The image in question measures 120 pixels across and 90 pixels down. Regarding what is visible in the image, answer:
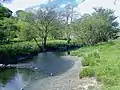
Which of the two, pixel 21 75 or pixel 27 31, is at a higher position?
pixel 27 31

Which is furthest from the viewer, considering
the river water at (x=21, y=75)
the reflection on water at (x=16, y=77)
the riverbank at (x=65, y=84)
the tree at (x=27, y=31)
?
the tree at (x=27, y=31)

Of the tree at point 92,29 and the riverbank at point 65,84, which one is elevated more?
the tree at point 92,29

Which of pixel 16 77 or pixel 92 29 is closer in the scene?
pixel 16 77

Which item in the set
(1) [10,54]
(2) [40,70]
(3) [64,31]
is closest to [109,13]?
(3) [64,31]

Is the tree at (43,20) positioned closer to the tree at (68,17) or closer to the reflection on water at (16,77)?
the tree at (68,17)

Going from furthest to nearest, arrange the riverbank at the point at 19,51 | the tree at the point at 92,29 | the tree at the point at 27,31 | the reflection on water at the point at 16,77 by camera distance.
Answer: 1. the tree at the point at 92,29
2. the tree at the point at 27,31
3. the riverbank at the point at 19,51
4. the reflection on water at the point at 16,77

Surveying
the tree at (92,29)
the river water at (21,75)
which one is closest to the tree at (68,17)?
the tree at (92,29)

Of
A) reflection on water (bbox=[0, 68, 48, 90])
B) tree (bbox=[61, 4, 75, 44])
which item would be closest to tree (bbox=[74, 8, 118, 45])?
tree (bbox=[61, 4, 75, 44])

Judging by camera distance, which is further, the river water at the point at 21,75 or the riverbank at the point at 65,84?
the river water at the point at 21,75

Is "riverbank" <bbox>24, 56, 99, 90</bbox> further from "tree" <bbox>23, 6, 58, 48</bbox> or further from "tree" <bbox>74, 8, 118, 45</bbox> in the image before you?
"tree" <bbox>74, 8, 118, 45</bbox>

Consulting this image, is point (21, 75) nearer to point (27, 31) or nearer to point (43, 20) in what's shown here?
point (27, 31)

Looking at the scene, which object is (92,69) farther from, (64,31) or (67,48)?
(64,31)

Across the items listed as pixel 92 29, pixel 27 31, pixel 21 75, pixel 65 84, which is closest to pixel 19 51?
pixel 27 31

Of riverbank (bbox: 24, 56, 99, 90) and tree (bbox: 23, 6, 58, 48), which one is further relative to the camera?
tree (bbox: 23, 6, 58, 48)
